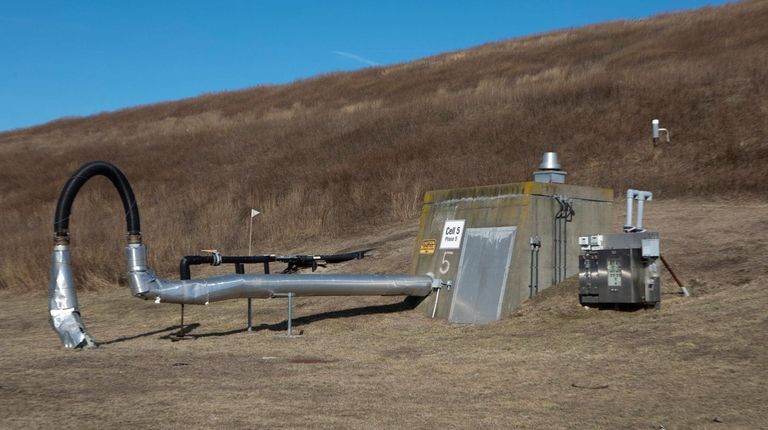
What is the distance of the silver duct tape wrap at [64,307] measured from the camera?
1308 cm

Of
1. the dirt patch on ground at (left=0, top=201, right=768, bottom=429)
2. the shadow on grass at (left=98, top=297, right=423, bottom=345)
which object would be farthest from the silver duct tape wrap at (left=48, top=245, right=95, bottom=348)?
the shadow on grass at (left=98, top=297, right=423, bottom=345)

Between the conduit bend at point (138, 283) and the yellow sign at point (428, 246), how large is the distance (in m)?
1.49

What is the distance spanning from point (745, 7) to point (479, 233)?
119 feet

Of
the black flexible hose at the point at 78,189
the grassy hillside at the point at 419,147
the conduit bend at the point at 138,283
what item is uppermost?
the grassy hillside at the point at 419,147

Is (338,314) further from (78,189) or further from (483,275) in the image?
(78,189)

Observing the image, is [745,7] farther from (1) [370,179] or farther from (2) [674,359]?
(2) [674,359]

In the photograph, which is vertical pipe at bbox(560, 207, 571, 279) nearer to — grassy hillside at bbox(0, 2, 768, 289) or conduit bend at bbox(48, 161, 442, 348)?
conduit bend at bbox(48, 161, 442, 348)

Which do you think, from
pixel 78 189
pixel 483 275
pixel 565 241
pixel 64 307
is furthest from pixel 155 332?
pixel 565 241

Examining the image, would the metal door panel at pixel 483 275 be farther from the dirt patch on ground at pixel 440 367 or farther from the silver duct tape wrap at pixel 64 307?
the silver duct tape wrap at pixel 64 307

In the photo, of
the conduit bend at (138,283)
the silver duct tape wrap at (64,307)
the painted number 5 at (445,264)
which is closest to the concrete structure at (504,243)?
the painted number 5 at (445,264)

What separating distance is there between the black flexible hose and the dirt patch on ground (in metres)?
1.77

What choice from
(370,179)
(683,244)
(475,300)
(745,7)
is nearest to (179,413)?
(475,300)

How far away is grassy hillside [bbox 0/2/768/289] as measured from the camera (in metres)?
25.7

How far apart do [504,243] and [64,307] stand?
21.6 ft
